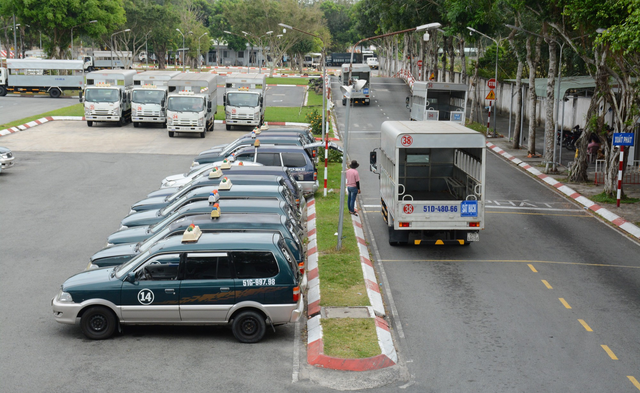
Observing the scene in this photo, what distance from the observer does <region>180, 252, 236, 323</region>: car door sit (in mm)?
11523

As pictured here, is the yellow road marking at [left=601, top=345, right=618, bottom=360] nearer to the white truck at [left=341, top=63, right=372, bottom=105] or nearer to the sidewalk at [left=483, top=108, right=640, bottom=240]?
the sidewalk at [left=483, top=108, right=640, bottom=240]

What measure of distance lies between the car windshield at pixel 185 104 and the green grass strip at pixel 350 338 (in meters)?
28.2

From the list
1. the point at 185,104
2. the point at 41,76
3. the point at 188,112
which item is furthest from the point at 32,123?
the point at 41,76

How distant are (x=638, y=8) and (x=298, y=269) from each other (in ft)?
37.4

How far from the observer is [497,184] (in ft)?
90.6

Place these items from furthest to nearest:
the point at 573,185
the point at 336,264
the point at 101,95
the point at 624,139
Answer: the point at 101,95
the point at 573,185
the point at 624,139
the point at 336,264

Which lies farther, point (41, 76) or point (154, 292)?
point (41, 76)

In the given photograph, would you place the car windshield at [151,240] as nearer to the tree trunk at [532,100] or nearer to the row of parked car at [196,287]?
the row of parked car at [196,287]

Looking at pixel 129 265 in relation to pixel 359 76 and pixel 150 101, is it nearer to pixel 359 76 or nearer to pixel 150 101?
pixel 150 101

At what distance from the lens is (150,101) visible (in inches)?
1671

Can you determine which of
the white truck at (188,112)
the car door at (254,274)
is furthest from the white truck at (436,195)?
the white truck at (188,112)

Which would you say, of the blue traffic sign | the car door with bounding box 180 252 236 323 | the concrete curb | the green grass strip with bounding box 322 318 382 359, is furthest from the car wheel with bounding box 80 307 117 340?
the concrete curb

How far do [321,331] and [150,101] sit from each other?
33.2 metres

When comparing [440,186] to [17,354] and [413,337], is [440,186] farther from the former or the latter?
[17,354]
